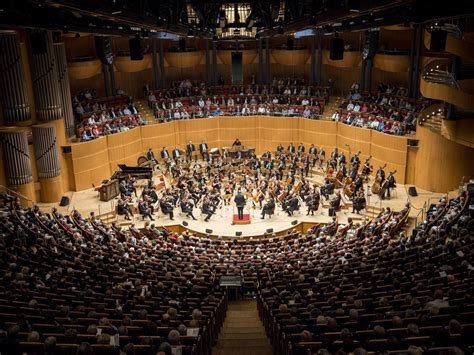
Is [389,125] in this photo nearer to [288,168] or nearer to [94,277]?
[288,168]

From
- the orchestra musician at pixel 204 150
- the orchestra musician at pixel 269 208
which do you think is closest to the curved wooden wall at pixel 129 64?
the orchestra musician at pixel 204 150

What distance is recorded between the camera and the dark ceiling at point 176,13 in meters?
6.36

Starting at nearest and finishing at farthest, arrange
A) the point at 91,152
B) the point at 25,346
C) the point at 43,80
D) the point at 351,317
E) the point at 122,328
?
the point at 25,346 → the point at 122,328 → the point at 351,317 → the point at 43,80 → the point at 91,152

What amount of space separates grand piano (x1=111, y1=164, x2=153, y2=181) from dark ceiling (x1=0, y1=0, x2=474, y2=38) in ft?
20.2

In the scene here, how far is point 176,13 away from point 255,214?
8290 millimetres

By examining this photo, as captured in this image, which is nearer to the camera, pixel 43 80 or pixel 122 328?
pixel 122 328

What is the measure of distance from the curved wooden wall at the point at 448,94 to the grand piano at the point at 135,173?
984 cm

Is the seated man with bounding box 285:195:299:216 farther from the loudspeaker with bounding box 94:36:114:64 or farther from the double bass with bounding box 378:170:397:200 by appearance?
the loudspeaker with bounding box 94:36:114:64

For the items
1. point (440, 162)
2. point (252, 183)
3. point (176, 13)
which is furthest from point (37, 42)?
point (440, 162)

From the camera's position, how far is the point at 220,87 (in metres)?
25.1

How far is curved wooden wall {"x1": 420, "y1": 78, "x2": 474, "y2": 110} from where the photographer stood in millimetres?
13258

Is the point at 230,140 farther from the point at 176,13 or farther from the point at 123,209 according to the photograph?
the point at 176,13

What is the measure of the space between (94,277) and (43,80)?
10.1 meters

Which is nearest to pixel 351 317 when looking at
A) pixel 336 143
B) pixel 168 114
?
pixel 336 143
